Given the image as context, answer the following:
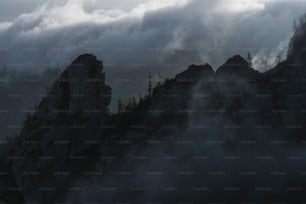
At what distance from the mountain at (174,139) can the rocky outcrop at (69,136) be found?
50mm

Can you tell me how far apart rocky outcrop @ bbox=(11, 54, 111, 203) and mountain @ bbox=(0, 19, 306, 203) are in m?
0.05

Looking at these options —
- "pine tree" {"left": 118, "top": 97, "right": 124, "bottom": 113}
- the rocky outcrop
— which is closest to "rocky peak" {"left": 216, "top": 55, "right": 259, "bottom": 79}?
"pine tree" {"left": 118, "top": 97, "right": 124, "bottom": 113}

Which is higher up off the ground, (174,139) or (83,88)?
(83,88)

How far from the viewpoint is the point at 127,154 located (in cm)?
3228

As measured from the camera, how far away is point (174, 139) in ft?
104

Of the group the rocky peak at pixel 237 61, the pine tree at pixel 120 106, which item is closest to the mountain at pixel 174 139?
the rocky peak at pixel 237 61

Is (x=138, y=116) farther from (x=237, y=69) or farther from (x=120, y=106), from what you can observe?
(x=237, y=69)

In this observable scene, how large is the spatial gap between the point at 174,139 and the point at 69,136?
591cm

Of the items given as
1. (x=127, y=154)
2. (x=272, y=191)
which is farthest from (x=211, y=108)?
(x=272, y=191)

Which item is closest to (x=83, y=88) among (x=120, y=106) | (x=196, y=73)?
(x=120, y=106)

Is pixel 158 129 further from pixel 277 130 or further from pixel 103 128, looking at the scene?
pixel 277 130

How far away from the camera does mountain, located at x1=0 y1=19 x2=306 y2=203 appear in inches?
1118

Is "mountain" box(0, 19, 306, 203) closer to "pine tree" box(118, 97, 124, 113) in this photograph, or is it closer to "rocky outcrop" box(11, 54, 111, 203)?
"rocky outcrop" box(11, 54, 111, 203)

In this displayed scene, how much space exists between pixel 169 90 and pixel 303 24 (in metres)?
7.19
